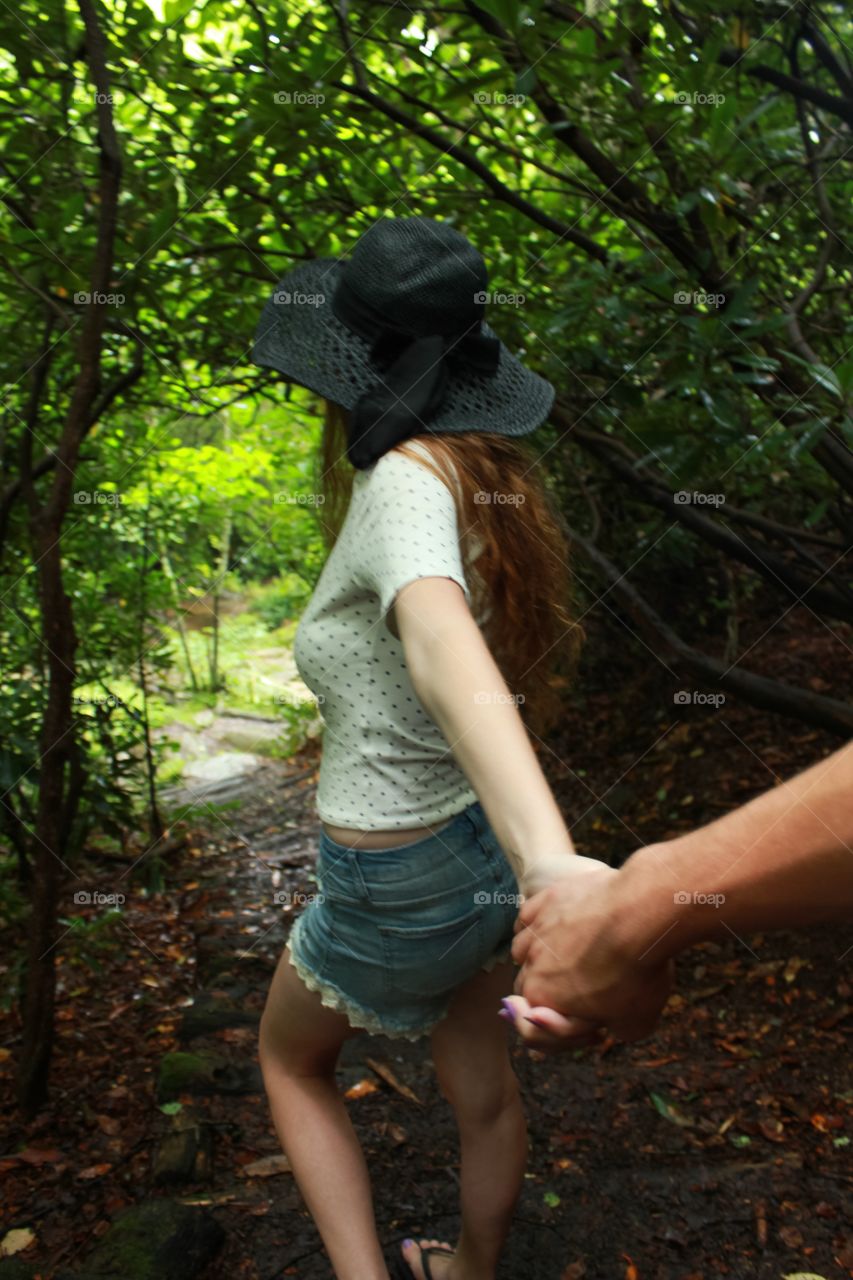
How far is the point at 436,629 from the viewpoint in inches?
49.7

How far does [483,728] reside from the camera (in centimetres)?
122

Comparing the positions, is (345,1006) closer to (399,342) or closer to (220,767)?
(399,342)

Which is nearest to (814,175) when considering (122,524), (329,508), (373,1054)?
(329,508)

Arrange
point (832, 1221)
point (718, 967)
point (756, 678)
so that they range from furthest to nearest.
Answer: point (718, 967)
point (756, 678)
point (832, 1221)

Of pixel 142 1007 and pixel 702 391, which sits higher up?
pixel 702 391

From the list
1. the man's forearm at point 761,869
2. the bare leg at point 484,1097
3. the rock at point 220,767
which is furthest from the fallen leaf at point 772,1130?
the rock at point 220,767

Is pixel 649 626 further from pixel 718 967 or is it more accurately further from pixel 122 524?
pixel 122 524

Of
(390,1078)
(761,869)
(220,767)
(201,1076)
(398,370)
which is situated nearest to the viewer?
(761,869)

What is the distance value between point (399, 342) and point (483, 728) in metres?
0.68

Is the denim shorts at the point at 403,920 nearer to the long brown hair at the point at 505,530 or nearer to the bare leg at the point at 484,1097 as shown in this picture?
the bare leg at the point at 484,1097

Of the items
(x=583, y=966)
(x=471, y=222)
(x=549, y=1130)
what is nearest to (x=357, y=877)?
(x=583, y=966)

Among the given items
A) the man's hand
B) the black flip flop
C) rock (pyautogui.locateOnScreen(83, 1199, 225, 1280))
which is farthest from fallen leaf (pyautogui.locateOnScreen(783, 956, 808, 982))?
the man's hand

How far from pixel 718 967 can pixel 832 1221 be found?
1206 mm

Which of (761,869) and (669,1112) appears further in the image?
(669,1112)
